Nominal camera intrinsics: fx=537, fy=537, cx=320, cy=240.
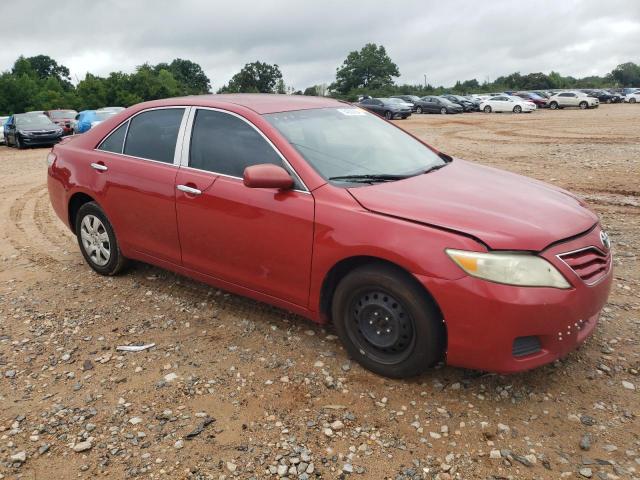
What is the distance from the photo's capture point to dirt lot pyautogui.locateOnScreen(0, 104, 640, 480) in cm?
262

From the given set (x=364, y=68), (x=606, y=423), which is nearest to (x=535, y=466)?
(x=606, y=423)

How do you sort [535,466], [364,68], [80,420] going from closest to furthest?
[535,466] → [80,420] → [364,68]

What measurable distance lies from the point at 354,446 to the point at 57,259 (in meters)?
4.30

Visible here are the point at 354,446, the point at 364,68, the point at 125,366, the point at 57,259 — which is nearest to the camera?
the point at 354,446

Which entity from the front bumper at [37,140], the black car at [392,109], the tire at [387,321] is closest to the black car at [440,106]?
the black car at [392,109]

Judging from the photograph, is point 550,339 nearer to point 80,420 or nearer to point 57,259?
point 80,420

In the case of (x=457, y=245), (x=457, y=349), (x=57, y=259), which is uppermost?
(x=457, y=245)

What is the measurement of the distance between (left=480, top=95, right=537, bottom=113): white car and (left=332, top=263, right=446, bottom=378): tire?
38.4m

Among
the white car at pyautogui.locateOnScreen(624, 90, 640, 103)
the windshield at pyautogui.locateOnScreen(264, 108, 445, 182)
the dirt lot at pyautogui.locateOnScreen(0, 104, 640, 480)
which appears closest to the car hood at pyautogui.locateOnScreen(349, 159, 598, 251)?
the windshield at pyautogui.locateOnScreen(264, 108, 445, 182)

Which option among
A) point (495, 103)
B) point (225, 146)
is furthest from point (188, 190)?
point (495, 103)

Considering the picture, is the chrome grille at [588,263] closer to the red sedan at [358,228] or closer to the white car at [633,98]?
the red sedan at [358,228]

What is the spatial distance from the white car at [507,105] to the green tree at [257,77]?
5150 centimetres

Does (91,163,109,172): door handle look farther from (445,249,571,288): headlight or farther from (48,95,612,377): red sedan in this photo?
(445,249,571,288): headlight

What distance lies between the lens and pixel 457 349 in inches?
114
